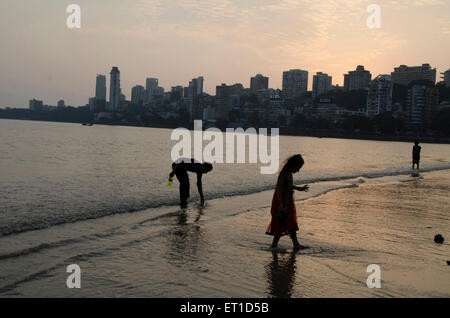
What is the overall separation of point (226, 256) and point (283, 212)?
118cm

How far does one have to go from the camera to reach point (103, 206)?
1209cm

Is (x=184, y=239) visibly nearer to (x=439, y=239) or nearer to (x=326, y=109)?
(x=439, y=239)

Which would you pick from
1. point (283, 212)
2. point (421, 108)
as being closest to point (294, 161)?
point (283, 212)

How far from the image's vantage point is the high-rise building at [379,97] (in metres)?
172

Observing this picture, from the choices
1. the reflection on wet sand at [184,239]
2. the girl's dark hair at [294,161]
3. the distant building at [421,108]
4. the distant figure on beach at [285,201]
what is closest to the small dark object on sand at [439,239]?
the distant figure on beach at [285,201]

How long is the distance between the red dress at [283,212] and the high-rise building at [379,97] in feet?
575

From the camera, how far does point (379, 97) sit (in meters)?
172

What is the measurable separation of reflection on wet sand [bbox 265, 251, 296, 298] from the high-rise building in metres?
176

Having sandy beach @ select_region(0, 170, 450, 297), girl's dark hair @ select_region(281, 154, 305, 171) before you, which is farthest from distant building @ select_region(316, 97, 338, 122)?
girl's dark hair @ select_region(281, 154, 305, 171)

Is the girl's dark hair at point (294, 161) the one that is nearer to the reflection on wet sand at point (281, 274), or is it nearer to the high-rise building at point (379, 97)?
the reflection on wet sand at point (281, 274)

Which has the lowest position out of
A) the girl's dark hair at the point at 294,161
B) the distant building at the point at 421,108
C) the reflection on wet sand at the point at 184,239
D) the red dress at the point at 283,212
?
the reflection on wet sand at the point at 184,239

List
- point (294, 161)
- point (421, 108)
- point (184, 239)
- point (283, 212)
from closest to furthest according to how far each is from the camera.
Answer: point (294, 161)
point (283, 212)
point (184, 239)
point (421, 108)

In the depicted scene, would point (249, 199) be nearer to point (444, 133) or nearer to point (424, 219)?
point (424, 219)

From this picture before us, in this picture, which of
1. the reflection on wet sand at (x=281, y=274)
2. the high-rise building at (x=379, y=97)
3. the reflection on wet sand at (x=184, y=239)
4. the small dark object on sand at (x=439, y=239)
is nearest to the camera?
the reflection on wet sand at (x=281, y=274)
